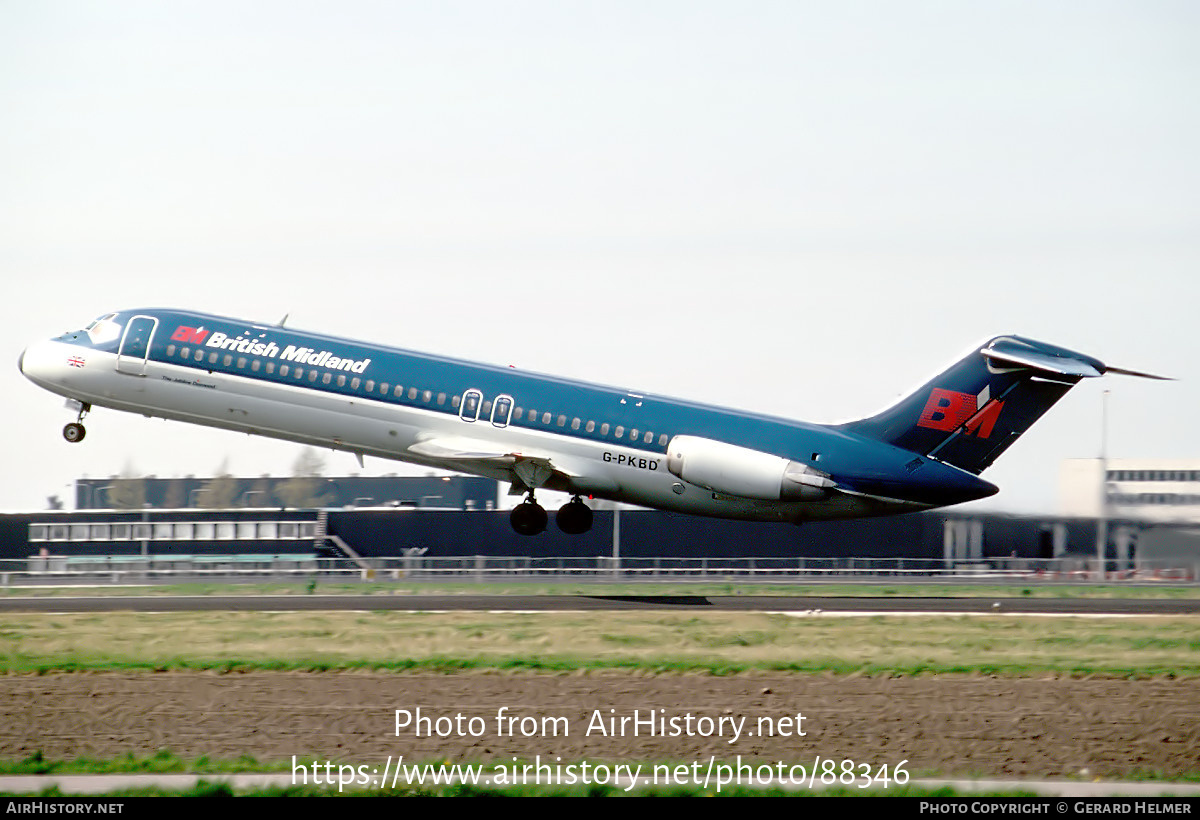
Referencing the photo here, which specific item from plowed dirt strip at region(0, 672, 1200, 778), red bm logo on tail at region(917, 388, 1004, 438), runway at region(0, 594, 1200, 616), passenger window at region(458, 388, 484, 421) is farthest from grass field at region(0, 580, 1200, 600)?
plowed dirt strip at region(0, 672, 1200, 778)

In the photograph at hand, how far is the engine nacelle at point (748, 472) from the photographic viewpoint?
124ft

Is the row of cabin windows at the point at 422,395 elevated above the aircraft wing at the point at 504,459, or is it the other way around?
the row of cabin windows at the point at 422,395

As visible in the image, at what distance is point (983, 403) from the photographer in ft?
122

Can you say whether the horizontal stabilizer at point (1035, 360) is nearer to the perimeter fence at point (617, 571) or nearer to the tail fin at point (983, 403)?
the tail fin at point (983, 403)

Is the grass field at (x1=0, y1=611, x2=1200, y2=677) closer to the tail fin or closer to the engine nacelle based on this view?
the engine nacelle

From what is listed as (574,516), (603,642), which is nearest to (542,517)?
(574,516)

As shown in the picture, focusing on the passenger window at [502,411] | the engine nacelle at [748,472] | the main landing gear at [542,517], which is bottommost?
the main landing gear at [542,517]

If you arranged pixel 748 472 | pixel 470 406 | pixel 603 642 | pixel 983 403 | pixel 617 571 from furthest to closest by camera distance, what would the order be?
pixel 617 571, pixel 470 406, pixel 748 472, pixel 983 403, pixel 603 642

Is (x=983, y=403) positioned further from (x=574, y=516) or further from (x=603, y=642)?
(x=603, y=642)

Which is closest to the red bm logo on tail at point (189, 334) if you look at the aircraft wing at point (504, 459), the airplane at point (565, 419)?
the airplane at point (565, 419)

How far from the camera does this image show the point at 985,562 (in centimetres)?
5462

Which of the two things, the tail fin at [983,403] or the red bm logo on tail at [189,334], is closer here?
the tail fin at [983,403]

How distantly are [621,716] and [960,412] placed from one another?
1890cm

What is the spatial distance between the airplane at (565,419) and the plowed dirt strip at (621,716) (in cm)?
1341
